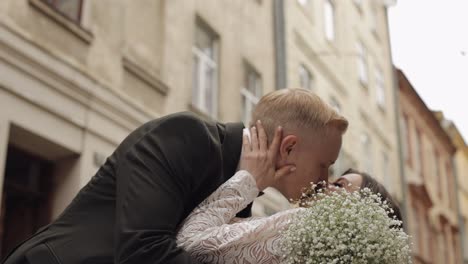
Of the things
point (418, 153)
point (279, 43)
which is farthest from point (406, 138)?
point (279, 43)

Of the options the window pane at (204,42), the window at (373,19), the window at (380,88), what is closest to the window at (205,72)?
the window pane at (204,42)

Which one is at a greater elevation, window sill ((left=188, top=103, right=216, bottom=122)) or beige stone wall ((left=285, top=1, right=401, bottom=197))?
beige stone wall ((left=285, top=1, right=401, bottom=197))

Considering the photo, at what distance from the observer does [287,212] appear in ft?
8.38

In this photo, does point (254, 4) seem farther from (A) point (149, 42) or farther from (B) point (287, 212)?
(B) point (287, 212)

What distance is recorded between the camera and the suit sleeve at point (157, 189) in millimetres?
2373

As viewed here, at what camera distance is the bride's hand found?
266cm

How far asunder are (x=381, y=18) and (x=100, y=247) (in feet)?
82.4

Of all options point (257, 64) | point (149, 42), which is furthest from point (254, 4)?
point (149, 42)

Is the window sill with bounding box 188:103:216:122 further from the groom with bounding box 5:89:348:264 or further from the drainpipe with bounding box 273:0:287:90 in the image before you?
the groom with bounding box 5:89:348:264

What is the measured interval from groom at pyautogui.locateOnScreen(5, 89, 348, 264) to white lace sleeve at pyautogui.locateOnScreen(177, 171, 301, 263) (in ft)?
0.18

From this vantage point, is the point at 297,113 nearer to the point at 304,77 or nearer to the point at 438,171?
the point at 304,77

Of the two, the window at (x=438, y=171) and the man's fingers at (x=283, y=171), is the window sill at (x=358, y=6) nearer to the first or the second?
the window at (x=438, y=171)

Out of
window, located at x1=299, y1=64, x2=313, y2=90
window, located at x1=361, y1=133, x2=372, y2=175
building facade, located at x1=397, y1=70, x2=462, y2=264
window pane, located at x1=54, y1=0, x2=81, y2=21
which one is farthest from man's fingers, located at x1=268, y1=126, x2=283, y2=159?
building facade, located at x1=397, y1=70, x2=462, y2=264

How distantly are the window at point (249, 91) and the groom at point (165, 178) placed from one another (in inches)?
458
